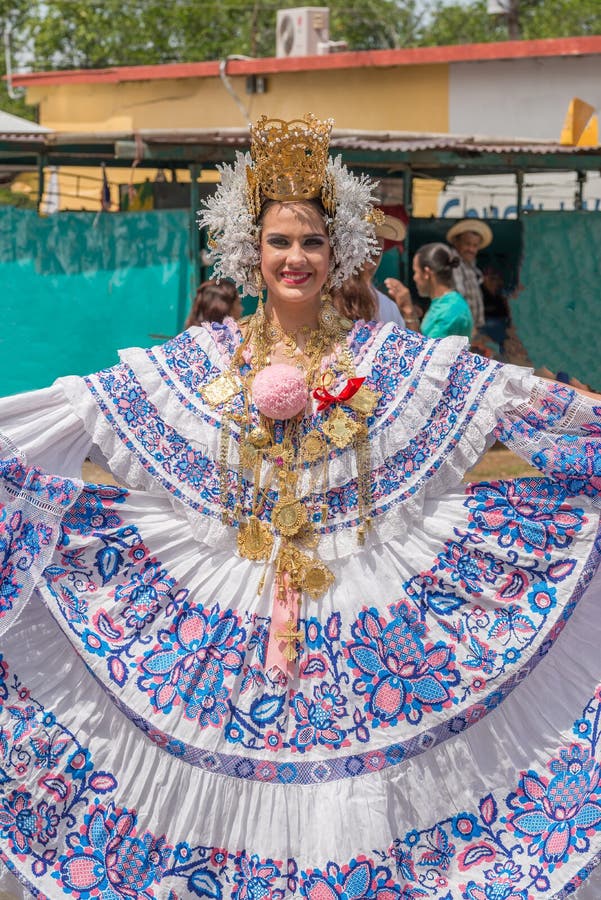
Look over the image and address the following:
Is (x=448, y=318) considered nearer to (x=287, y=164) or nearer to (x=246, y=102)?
(x=287, y=164)

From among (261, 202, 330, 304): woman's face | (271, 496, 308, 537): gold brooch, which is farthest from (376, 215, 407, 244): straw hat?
(271, 496, 308, 537): gold brooch

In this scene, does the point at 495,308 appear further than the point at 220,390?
Yes

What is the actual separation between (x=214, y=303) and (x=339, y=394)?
11.8 feet

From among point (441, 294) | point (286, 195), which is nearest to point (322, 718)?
point (286, 195)

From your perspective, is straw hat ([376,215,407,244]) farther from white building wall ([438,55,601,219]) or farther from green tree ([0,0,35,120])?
green tree ([0,0,35,120])

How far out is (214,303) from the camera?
701cm

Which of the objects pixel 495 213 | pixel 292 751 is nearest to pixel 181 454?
pixel 292 751

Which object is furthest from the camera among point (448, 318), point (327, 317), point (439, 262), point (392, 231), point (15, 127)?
point (15, 127)

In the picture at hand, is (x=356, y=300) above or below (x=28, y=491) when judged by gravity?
above

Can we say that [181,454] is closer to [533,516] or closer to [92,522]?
[92,522]

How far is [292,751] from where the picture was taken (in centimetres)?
330

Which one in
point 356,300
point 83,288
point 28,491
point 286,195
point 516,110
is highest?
point 516,110

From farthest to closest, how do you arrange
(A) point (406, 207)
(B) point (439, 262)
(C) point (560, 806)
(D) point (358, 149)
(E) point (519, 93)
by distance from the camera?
(E) point (519, 93)
(A) point (406, 207)
(D) point (358, 149)
(B) point (439, 262)
(C) point (560, 806)

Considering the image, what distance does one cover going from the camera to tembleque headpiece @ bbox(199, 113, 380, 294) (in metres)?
3.58
